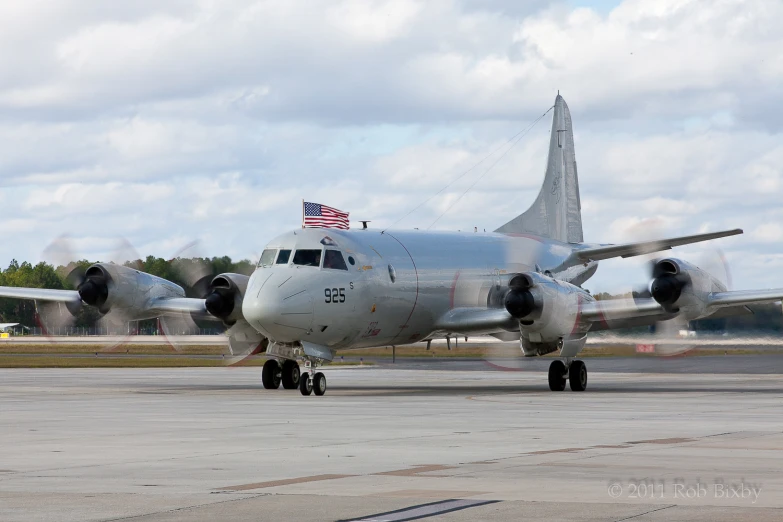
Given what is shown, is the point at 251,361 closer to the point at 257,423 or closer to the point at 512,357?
the point at 512,357

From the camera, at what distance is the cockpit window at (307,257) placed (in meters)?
28.8

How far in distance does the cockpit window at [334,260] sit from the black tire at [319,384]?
106 inches

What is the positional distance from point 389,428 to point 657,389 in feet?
51.8

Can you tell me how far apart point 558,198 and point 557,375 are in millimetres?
12657

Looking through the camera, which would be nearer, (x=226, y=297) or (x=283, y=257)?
(x=283, y=257)

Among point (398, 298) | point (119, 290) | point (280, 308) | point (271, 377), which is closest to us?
point (280, 308)

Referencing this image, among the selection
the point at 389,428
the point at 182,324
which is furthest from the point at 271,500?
the point at 182,324

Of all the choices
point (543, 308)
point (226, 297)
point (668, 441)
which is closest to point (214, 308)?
point (226, 297)

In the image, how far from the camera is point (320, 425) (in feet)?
63.9

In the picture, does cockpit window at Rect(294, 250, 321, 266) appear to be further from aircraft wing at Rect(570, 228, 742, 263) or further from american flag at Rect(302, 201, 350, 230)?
american flag at Rect(302, 201, 350, 230)

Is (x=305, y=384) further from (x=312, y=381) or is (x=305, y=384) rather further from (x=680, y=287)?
(x=680, y=287)

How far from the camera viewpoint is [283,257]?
2895cm

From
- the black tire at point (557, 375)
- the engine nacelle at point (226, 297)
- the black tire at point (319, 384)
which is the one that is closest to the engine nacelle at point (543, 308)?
the black tire at point (557, 375)

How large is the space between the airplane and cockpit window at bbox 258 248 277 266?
0.04 m
